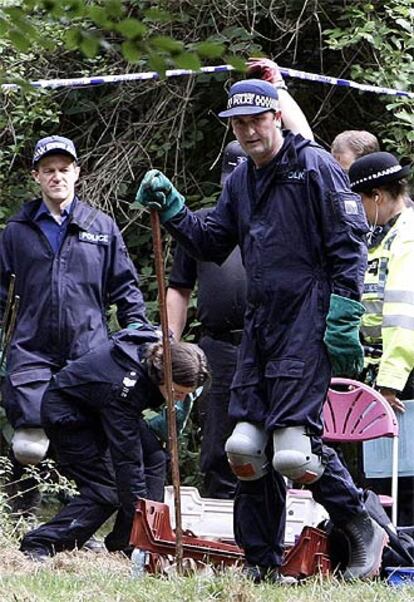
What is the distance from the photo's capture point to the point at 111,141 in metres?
10.6

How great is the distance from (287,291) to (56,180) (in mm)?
2371

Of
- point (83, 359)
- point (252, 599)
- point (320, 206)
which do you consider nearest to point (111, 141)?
point (83, 359)

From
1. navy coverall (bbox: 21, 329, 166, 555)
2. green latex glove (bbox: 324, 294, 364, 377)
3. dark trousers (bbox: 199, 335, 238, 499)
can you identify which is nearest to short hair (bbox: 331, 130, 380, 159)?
dark trousers (bbox: 199, 335, 238, 499)

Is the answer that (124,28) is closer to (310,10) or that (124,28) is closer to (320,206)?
(320,206)

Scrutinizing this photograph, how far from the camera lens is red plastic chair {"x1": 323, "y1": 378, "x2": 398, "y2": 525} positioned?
5.93 meters

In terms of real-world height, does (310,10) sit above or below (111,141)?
above

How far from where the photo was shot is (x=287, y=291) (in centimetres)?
520

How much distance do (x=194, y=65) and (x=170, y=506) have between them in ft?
13.1

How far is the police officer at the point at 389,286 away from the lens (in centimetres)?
616

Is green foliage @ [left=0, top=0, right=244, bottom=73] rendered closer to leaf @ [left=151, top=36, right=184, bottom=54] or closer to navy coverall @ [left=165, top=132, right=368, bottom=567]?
leaf @ [left=151, top=36, right=184, bottom=54]

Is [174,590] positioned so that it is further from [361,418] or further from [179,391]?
[361,418]

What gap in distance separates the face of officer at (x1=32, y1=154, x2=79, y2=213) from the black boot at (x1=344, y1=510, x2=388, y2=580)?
258 centimetres

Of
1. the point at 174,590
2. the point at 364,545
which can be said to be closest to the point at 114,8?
the point at 174,590

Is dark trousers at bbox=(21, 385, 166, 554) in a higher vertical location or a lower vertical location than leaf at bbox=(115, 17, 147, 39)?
lower
